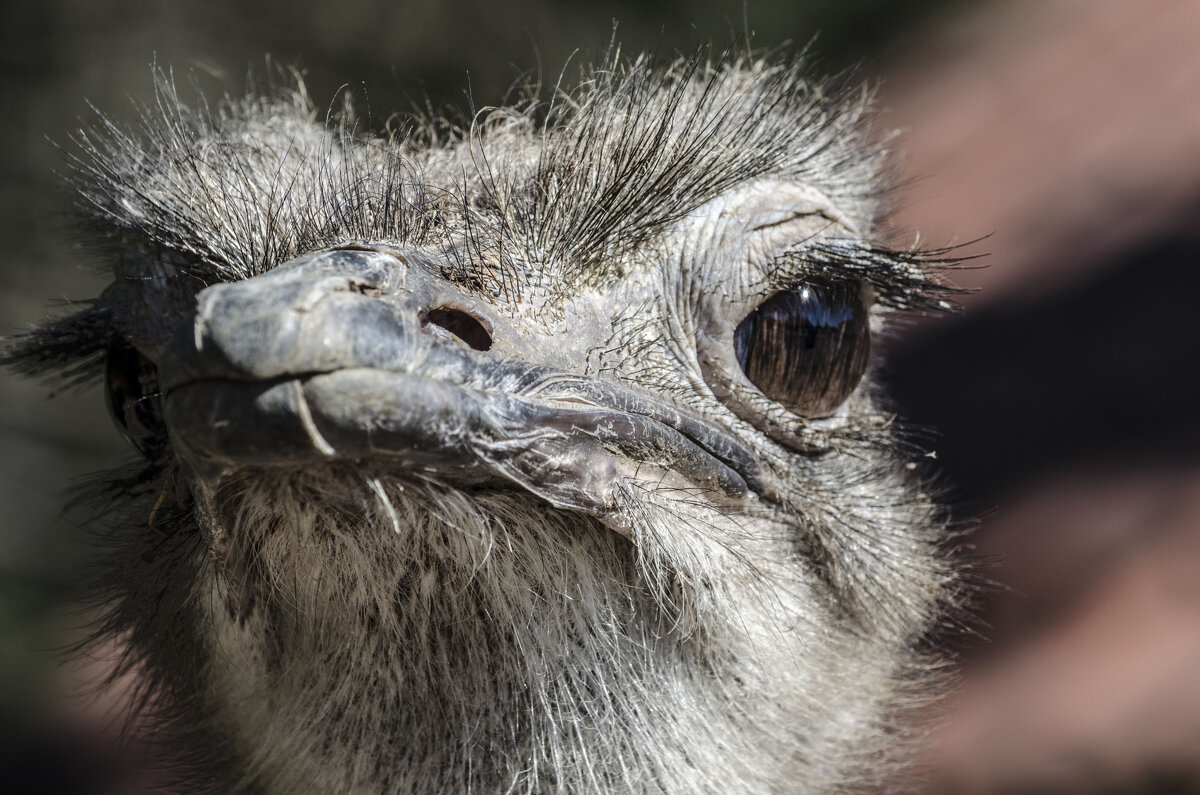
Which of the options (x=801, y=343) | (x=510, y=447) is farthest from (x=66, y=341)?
(x=801, y=343)

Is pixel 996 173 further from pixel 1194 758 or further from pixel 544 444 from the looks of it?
pixel 544 444

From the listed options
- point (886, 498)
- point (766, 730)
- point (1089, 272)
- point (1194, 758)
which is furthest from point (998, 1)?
point (766, 730)

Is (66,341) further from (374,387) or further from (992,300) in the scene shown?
(992,300)

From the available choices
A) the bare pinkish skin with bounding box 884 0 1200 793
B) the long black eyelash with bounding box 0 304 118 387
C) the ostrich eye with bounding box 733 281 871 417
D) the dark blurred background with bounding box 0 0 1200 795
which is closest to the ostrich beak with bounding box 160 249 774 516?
the ostrich eye with bounding box 733 281 871 417

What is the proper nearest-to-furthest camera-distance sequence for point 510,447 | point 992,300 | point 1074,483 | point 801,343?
1. point 510,447
2. point 801,343
3. point 1074,483
4. point 992,300

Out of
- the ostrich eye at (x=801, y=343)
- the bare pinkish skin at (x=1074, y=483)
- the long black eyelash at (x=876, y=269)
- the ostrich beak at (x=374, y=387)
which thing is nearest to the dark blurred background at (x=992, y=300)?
the bare pinkish skin at (x=1074, y=483)

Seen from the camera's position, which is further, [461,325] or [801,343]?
[801,343]

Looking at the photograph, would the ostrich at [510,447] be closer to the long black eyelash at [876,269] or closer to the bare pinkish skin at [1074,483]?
the long black eyelash at [876,269]

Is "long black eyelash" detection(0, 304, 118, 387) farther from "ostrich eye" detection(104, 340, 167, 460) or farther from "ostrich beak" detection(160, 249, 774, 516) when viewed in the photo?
"ostrich beak" detection(160, 249, 774, 516)
